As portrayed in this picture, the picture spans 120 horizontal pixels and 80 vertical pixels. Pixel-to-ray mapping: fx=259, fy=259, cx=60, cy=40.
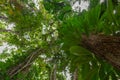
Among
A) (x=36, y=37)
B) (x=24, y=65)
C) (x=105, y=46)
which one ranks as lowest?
(x=24, y=65)

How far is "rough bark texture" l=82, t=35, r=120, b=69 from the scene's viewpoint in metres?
3.02

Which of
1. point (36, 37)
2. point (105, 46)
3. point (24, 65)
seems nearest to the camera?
point (105, 46)

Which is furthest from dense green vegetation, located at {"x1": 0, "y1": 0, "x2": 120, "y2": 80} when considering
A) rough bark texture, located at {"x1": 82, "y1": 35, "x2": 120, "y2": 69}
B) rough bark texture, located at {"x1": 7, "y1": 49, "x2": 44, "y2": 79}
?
rough bark texture, located at {"x1": 82, "y1": 35, "x2": 120, "y2": 69}

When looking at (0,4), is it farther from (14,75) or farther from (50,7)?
(14,75)

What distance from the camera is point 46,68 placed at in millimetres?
8375

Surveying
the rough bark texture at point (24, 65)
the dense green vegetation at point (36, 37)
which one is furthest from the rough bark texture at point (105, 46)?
the rough bark texture at point (24, 65)

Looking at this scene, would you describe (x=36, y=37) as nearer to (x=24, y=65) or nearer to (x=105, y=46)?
(x=24, y=65)

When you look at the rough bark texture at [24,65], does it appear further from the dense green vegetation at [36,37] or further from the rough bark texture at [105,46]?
the rough bark texture at [105,46]

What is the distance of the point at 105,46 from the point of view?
3.10 meters

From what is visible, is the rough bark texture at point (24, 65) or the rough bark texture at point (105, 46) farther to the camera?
the rough bark texture at point (24, 65)

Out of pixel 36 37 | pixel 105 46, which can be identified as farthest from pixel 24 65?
pixel 105 46

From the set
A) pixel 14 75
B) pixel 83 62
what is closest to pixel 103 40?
pixel 83 62

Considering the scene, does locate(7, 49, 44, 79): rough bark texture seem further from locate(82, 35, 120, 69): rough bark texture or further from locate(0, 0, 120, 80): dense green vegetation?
locate(82, 35, 120, 69): rough bark texture

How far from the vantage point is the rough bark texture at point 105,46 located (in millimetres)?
3016
